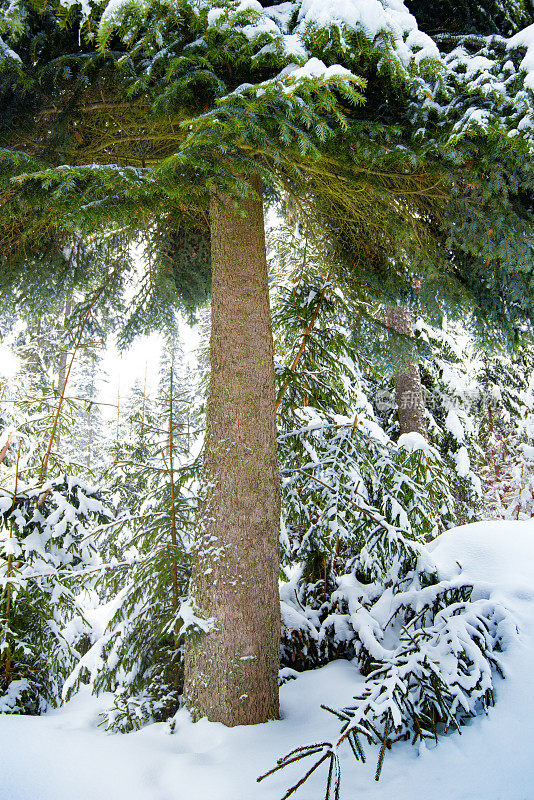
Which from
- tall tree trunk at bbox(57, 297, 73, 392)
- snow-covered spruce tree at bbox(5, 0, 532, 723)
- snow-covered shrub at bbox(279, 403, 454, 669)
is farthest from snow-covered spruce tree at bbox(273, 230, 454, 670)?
tall tree trunk at bbox(57, 297, 73, 392)

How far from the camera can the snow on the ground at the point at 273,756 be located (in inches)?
76.2

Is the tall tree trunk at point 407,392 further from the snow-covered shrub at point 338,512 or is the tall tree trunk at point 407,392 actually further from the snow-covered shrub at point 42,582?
the snow-covered shrub at point 42,582

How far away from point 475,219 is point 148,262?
11.2 feet

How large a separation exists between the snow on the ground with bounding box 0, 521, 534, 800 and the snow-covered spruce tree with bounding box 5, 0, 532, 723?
1.06 feet


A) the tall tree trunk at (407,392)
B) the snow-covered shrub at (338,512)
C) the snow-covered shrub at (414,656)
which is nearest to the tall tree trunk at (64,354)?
the snow-covered shrub at (338,512)

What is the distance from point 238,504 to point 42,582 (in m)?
2.06

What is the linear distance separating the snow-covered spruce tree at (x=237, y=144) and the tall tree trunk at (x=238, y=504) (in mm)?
11

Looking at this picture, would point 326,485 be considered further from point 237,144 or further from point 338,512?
point 237,144

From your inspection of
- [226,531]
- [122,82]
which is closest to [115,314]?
[122,82]

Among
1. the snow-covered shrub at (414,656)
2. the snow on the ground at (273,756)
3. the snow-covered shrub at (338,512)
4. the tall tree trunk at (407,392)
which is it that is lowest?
the snow on the ground at (273,756)

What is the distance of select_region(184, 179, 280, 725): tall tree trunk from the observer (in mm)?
2910

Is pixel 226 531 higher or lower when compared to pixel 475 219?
lower

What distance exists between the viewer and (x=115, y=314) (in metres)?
5.52

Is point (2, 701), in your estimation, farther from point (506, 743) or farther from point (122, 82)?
point (122, 82)
